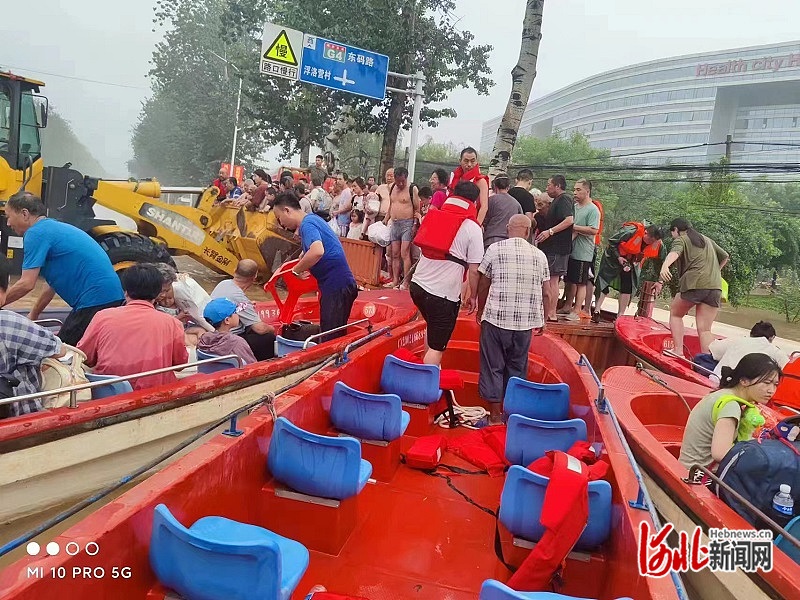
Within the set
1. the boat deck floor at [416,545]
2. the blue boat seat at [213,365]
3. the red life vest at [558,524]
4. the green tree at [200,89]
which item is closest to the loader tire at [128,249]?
the blue boat seat at [213,365]

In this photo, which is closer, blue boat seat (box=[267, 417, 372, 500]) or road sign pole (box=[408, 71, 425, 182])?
blue boat seat (box=[267, 417, 372, 500])

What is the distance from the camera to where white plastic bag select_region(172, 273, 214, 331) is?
432 cm

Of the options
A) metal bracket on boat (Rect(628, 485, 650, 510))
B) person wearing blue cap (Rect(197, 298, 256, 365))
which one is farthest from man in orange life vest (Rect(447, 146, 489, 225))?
metal bracket on boat (Rect(628, 485, 650, 510))

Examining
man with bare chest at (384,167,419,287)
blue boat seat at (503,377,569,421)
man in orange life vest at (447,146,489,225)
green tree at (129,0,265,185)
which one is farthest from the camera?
green tree at (129,0,265,185)

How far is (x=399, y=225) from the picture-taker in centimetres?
760

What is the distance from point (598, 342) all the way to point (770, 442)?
14.6ft

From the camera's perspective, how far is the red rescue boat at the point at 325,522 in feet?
5.23

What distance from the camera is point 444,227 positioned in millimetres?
4090

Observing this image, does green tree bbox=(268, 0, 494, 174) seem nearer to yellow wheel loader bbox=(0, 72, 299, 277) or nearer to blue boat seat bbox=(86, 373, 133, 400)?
yellow wheel loader bbox=(0, 72, 299, 277)

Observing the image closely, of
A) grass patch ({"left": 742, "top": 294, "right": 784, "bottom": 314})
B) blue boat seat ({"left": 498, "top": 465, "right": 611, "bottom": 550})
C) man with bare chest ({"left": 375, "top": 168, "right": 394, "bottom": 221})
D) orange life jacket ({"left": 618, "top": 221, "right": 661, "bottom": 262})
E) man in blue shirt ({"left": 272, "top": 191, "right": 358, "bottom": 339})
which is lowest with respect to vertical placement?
grass patch ({"left": 742, "top": 294, "right": 784, "bottom": 314})

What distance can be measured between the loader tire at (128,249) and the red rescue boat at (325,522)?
16.6ft

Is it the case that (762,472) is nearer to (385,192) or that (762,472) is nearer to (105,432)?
(105,432)

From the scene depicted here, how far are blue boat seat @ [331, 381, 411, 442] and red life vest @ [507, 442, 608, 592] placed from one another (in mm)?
1061

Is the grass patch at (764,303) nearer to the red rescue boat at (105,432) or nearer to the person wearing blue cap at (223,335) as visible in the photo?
the person wearing blue cap at (223,335)
